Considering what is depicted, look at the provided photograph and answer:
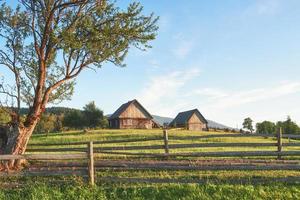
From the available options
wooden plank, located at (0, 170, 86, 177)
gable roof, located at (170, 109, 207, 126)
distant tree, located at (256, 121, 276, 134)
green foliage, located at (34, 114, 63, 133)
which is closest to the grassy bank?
wooden plank, located at (0, 170, 86, 177)

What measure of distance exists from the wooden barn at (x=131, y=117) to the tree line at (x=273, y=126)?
2241 cm

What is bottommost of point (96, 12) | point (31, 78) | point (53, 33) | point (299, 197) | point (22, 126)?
point (299, 197)

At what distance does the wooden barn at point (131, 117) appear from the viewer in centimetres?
7431

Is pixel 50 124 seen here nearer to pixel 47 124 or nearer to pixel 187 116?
pixel 47 124

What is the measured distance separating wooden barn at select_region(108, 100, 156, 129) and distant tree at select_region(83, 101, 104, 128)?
2.78 m

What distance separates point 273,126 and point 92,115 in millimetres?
38068

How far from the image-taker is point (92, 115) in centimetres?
7531

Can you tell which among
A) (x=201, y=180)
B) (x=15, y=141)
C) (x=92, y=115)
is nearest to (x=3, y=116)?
(x=15, y=141)

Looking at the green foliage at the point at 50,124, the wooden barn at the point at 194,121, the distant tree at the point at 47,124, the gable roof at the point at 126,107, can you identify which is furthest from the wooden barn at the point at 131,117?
the distant tree at the point at 47,124

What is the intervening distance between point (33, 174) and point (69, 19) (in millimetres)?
8197

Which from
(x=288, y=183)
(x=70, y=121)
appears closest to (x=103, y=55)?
(x=288, y=183)

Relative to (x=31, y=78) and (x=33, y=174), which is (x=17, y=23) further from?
(x=33, y=174)

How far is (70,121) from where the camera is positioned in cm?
7700

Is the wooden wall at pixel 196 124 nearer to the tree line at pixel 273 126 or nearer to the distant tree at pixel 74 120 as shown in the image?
the tree line at pixel 273 126
